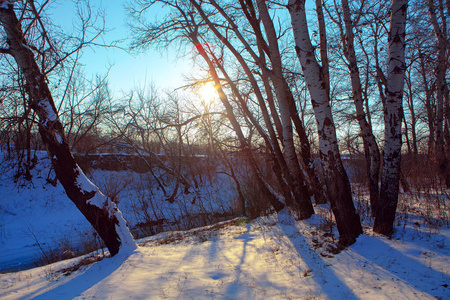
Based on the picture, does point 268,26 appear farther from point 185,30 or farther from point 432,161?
point 432,161

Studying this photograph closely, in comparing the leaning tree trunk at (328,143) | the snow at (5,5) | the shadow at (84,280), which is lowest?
the shadow at (84,280)

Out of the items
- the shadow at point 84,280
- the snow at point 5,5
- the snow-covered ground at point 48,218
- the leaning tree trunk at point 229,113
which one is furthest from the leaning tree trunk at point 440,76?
the snow at point 5,5

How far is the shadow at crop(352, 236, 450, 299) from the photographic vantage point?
2.81 metres

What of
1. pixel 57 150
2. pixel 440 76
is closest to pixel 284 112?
pixel 57 150

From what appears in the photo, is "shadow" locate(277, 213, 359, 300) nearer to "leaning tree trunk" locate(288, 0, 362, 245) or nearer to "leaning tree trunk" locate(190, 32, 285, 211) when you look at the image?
"leaning tree trunk" locate(288, 0, 362, 245)

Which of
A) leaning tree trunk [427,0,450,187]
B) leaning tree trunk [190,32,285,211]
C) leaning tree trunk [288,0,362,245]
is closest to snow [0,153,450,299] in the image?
leaning tree trunk [288,0,362,245]

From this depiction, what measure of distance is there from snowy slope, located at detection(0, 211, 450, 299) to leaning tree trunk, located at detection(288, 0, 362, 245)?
0.99ft

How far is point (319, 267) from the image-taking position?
3801mm

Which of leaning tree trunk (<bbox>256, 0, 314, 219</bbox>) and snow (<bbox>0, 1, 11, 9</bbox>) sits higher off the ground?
snow (<bbox>0, 1, 11, 9</bbox>)

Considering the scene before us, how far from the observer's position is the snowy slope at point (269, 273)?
308 cm

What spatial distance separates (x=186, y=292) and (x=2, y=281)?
143 inches

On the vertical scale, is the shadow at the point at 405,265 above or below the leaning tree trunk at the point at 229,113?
below

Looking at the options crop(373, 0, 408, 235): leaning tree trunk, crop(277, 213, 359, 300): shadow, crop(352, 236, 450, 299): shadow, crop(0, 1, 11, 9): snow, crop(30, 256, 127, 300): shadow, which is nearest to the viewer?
crop(352, 236, 450, 299): shadow

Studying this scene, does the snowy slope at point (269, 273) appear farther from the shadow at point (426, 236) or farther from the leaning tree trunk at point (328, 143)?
the leaning tree trunk at point (328, 143)
